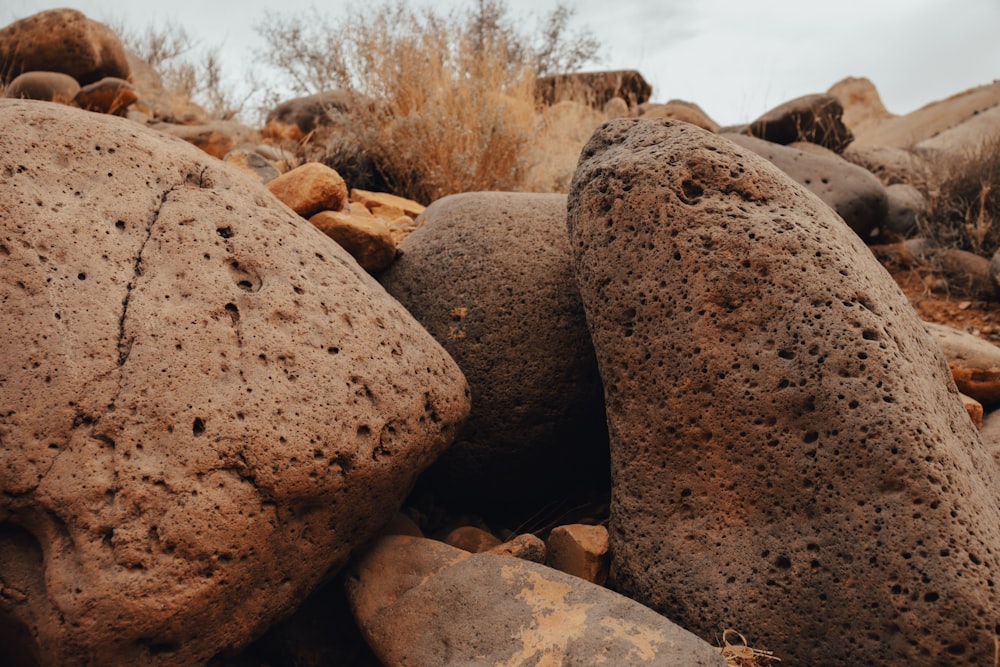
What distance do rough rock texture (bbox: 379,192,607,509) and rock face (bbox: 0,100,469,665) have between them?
1.43ft

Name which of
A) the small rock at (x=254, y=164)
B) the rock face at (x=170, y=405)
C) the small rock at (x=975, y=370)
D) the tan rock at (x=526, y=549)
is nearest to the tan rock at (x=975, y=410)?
the small rock at (x=975, y=370)

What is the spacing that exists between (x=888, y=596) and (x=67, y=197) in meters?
1.92

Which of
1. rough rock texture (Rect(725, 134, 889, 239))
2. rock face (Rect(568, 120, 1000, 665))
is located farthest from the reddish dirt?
rock face (Rect(568, 120, 1000, 665))

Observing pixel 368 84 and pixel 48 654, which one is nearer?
pixel 48 654

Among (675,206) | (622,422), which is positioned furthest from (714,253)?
(622,422)

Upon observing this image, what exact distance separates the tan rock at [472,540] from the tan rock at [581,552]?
0.62ft

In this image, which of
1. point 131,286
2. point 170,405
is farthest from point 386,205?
point 170,405

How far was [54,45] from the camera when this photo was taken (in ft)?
20.4

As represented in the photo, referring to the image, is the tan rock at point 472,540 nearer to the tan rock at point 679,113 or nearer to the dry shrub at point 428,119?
the dry shrub at point 428,119

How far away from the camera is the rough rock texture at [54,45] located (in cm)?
618

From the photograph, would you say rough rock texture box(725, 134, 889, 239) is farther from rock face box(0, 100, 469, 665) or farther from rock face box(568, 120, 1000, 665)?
rock face box(0, 100, 469, 665)

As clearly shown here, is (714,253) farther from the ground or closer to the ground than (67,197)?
closer to the ground

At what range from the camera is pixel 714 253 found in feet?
6.41

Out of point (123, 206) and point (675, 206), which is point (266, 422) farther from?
point (675, 206)
